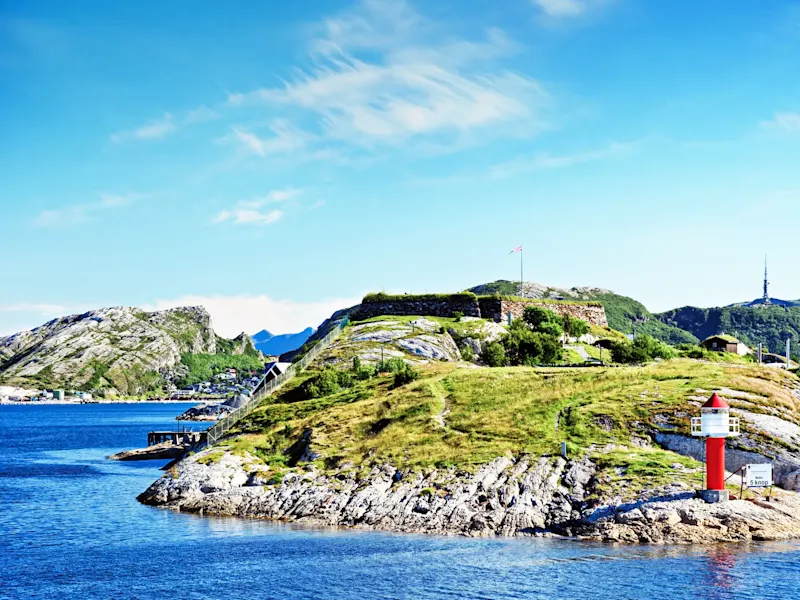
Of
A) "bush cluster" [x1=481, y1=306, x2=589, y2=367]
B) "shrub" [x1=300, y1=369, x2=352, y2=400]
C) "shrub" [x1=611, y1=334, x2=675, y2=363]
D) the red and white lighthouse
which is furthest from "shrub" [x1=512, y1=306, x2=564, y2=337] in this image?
the red and white lighthouse

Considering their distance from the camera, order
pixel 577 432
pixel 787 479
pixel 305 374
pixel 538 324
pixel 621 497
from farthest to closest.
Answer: pixel 538 324 → pixel 305 374 → pixel 577 432 → pixel 787 479 → pixel 621 497

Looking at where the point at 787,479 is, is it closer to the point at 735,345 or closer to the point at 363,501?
the point at 363,501

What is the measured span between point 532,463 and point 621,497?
752 centimetres

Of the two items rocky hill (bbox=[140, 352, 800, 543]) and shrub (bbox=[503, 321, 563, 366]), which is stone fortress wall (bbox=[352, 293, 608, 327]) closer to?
shrub (bbox=[503, 321, 563, 366])

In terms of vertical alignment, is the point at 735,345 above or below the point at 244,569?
above

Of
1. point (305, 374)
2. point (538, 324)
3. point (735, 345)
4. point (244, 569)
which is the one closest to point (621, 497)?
point (244, 569)

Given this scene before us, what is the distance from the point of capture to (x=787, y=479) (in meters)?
55.1

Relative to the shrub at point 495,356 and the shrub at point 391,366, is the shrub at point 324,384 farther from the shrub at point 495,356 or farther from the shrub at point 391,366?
the shrub at point 495,356

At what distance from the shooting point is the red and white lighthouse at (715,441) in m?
49.7

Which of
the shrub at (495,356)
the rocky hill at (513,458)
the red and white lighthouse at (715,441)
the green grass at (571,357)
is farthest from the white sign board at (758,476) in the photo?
the green grass at (571,357)

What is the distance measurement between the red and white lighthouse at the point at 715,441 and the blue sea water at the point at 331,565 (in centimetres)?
441

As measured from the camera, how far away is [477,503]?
53.7 m

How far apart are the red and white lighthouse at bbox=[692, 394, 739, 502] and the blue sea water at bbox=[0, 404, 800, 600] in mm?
4407

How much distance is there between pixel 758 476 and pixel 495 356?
149 feet
